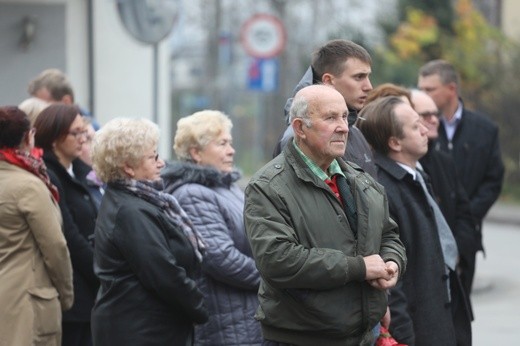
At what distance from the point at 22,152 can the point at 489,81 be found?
2227 centimetres

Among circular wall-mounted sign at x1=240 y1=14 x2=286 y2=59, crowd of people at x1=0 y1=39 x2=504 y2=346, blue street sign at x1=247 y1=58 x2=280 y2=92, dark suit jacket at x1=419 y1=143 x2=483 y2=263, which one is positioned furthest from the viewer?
blue street sign at x1=247 y1=58 x2=280 y2=92

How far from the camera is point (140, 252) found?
6320mm

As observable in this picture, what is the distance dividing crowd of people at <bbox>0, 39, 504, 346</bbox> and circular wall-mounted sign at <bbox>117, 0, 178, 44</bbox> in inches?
224

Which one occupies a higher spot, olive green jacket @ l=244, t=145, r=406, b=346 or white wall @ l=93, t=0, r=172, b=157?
olive green jacket @ l=244, t=145, r=406, b=346

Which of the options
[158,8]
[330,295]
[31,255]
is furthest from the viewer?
[158,8]

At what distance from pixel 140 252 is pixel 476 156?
14.1ft

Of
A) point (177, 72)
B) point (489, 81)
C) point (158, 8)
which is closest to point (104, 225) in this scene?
point (158, 8)

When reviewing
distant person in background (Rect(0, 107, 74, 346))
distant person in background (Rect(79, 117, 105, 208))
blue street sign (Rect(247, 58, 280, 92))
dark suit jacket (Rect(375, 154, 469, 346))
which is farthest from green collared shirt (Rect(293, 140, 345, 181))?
blue street sign (Rect(247, 58, 280, 92))

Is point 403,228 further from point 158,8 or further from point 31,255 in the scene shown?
point 158,8

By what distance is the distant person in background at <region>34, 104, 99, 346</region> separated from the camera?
771 centimetres

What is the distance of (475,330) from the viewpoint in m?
12.2

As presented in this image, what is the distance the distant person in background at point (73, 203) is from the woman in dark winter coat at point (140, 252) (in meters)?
1.11

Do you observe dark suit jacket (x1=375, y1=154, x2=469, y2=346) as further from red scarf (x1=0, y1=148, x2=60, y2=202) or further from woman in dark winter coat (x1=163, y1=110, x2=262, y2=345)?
red scarf (x1=0, y1=148, x2=60, y2=202)

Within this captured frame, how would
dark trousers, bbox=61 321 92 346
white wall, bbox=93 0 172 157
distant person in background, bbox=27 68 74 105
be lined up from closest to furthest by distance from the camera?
dark trousers, bbox=61 321 92 346
distant person in background, bbox=27 68 74 105
white wall, bbox=93 0 172 157
